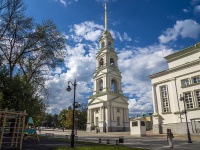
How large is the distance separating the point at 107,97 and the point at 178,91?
23.4 m

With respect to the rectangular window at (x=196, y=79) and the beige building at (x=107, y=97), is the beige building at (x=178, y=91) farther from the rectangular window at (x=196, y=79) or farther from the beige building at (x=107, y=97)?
the beige building at (x=107, y=97)

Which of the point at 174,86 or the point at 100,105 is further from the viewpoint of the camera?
the point at 100,105

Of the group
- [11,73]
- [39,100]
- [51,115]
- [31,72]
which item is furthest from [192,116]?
[51,115]

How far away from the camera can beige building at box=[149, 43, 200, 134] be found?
31.9m

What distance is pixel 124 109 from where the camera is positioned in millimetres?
58969

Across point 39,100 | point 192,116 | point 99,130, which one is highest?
point 39,100

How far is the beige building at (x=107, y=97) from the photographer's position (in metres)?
53.3

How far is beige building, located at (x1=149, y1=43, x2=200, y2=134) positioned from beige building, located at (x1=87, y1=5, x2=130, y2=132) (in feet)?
59.5

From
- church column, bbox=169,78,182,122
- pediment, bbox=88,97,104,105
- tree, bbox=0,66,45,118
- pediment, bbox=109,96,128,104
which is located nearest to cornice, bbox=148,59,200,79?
church column, bbox=169,78,182,122

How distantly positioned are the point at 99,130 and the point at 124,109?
11533 millimetres

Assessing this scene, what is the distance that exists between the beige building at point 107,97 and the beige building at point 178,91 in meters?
18.1

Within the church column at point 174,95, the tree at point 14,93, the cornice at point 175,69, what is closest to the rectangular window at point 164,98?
the church column at point 174,95

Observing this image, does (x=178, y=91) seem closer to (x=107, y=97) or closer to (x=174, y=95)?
(x=174, y=95)

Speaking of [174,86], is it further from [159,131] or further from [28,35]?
[28,35]
